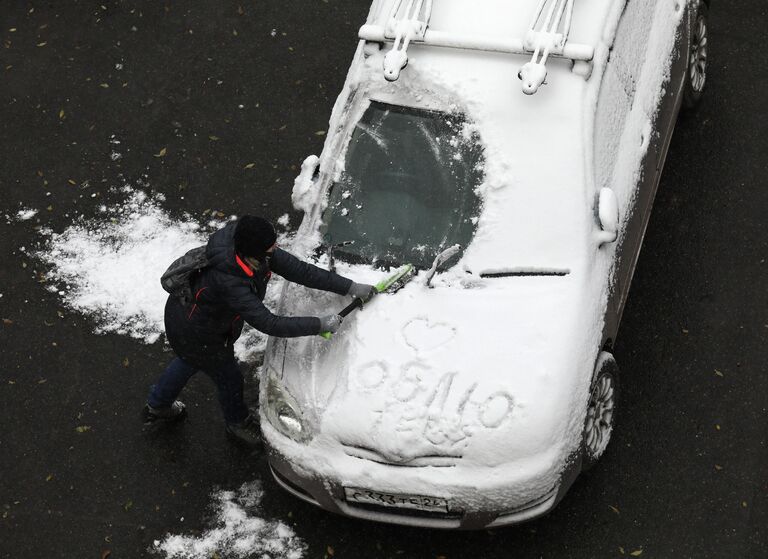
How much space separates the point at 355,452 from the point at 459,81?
6.39 ft

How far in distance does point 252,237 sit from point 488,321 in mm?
1198

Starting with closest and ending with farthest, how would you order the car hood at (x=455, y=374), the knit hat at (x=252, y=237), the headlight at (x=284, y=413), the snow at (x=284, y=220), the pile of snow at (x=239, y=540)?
1. the knit hat at (x=252, y=237)
2. the car hood at (x=455, y=374)
3. the headlight at (x=284, y=413)
4. the pile of snow at (x=239, y=540)
5. the snow at (x=284, y=220)

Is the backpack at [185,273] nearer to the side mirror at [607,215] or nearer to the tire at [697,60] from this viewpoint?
the side mirror at [607,215]

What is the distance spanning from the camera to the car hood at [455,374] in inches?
188

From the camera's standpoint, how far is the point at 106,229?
6.90m

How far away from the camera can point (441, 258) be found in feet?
16.7

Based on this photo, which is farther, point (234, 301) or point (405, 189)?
point (405, 189)

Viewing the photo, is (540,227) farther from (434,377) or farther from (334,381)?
(334,381)

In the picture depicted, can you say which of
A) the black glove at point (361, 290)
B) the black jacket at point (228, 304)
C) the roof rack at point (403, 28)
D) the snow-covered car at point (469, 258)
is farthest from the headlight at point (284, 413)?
the roof rack at point (403, 28)

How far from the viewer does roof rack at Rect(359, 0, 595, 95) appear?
5.09 m

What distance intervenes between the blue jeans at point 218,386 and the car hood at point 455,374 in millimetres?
499

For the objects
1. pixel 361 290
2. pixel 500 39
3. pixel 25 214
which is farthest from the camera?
pixel 25 214

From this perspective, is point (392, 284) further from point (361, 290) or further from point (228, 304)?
point (228, 304)

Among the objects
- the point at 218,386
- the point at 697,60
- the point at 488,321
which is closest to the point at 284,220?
the point at 218,386
